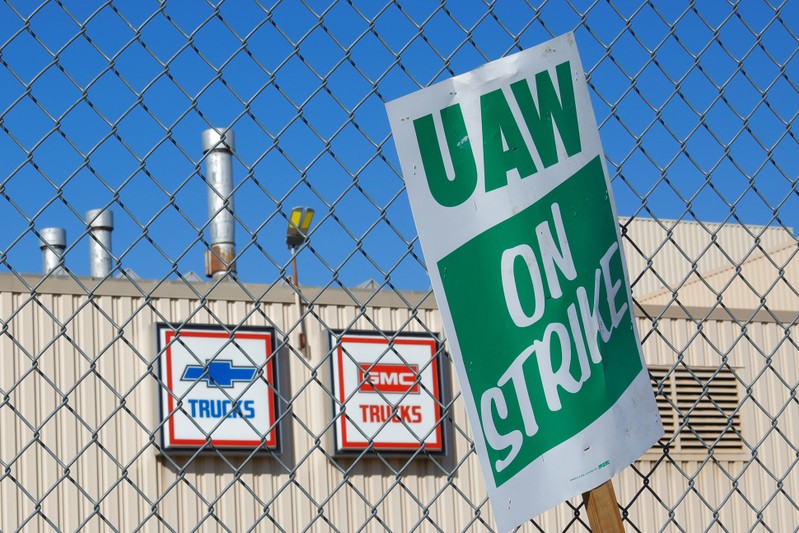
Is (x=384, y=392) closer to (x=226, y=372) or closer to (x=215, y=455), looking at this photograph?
(x=226, y=372)

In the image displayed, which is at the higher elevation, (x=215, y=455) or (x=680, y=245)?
(x=680, y=245)

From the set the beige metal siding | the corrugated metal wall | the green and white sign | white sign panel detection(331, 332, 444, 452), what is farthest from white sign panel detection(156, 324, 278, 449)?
the green and white sign

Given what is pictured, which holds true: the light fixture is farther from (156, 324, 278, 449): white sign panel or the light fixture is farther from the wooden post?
(156, 324, 278, 449): white sign panel

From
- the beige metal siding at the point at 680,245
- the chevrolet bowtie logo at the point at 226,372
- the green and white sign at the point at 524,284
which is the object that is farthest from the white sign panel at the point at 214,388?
the green and white sign at the point at 524,284

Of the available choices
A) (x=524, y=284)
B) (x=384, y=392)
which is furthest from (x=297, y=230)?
(x=384, y=392)

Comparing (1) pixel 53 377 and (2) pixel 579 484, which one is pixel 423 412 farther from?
(2) pixel 579 484

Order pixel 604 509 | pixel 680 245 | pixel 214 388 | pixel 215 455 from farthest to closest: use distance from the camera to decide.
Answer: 1. pixel 680 245
2. pixel 215 455
3. pixel 214 388
4. pixel 604 509

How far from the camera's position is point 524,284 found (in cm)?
258

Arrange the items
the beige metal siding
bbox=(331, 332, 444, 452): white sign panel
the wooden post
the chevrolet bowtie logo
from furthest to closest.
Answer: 1. the beige metal siding
2. bbox=(331, 332, 444, 452): white sign panel
3. the chevrolet bowtie logo
4. the wooden post

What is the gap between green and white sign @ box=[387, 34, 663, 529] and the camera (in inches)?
101

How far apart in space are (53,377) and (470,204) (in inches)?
545

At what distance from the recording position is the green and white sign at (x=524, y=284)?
8.40 feet

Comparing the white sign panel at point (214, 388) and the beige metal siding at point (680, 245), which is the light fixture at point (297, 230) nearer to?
the white sign panel at point (214, 388)

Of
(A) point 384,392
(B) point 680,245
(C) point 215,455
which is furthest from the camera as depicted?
(B) point 680,245
